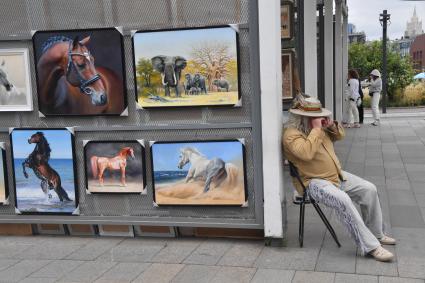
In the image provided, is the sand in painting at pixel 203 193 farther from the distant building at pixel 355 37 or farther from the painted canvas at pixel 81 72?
the distant building at pixel 355 37

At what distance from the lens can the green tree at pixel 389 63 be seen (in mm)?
26156

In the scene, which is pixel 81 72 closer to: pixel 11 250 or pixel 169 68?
pixel 169 68

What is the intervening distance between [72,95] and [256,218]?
2.17 m

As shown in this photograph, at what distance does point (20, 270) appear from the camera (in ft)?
15.3

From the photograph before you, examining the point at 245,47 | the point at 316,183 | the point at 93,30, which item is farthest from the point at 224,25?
the point at 316,183

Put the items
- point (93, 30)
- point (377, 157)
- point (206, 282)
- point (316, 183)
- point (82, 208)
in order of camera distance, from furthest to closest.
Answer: point (377, 157), point (82, 208), point (93, 30), point (316, 183), point (206, 282)

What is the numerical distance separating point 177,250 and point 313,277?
1.40m

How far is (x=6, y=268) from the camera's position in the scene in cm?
474

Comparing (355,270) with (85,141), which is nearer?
(355,270)

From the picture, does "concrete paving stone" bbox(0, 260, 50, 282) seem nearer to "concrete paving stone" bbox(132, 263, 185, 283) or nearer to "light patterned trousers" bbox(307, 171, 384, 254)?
"concrete paving stone" bbox(132, 263, 185, 283)

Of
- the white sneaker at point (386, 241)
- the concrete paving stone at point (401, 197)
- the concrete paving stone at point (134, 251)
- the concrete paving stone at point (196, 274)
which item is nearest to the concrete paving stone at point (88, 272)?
the concrete paving stone at point (134, 251)

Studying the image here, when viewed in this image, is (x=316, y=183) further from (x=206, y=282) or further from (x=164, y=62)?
(x=164, y=62)

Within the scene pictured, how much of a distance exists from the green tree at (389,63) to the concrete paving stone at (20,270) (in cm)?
2322

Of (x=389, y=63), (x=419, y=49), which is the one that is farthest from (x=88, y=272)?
(x=419, y=49)
